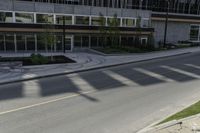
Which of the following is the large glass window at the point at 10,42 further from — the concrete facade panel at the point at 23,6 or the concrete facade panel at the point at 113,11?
the concrete facade panel at the point at 113,11

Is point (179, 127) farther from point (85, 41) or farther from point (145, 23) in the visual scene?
point (145, 23)

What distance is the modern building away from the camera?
28281mm

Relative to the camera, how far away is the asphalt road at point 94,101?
9.38m

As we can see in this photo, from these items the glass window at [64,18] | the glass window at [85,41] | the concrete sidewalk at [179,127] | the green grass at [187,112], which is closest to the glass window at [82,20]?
the glass window at [64,18]

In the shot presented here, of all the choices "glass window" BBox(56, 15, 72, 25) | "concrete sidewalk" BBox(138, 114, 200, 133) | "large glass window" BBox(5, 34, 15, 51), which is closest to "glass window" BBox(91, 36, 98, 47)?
"glass window" BBox(56, 15, 72, 25)

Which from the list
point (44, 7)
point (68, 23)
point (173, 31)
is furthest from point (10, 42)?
point (173, 31)

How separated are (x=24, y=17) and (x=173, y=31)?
92.8ft

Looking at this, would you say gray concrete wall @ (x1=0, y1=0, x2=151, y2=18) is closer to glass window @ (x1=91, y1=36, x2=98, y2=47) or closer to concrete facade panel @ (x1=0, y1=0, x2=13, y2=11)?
concrete facade panel @ (x1=0, y1=0, x2=13, y2=11)

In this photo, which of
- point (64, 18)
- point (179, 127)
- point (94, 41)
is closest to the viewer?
point (179, 127)

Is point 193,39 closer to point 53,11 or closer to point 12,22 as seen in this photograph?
point 53,11

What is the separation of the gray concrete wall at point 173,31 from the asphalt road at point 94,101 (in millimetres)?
24575

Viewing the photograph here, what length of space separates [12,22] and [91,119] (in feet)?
Answer: 71.0

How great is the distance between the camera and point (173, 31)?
45.8 meters

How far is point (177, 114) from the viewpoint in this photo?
10055mm
